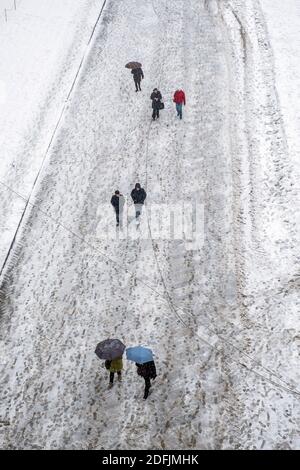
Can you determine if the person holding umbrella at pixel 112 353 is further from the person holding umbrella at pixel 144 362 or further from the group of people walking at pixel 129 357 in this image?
the person holding umbrella at pixel 144 362

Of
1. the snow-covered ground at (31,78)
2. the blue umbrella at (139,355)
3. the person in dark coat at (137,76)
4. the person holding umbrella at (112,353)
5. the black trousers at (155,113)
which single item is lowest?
the snow-covered ground at (31,78)

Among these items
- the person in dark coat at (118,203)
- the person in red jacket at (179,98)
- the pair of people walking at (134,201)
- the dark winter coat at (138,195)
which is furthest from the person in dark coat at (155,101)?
the dark winter coat at (138,195)

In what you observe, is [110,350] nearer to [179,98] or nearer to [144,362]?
[144,362]

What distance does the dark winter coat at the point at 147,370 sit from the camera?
40.9ft

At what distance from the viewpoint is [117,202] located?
1859 cm

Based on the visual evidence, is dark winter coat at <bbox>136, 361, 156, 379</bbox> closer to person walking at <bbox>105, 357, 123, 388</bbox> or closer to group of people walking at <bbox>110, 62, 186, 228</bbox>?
person walking at <bbox>105, 357, 123, 388</bbox>

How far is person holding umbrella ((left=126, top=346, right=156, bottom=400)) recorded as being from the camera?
1209 centimetres

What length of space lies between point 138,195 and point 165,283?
401 centimetres

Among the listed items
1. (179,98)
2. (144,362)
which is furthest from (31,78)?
(144,362)

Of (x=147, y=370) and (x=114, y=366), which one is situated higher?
(x=147, y=370)

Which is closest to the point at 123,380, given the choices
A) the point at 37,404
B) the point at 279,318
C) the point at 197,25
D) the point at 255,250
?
the point at 37,404

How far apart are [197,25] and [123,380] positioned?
2843cm

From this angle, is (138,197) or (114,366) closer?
(114,366)

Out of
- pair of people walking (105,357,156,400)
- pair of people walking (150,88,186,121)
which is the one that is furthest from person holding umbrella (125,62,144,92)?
pair of people walking (105,357,156,400)
